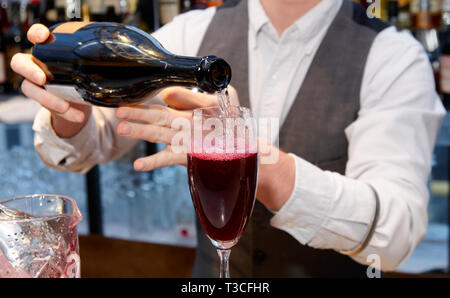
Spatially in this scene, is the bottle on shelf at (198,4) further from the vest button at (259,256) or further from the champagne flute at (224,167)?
the champagne flute at (224,167)

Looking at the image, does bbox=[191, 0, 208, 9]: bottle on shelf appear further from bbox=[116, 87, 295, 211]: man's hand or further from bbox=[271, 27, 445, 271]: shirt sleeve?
bbox=[116, 87, 295, 211]: man's hand

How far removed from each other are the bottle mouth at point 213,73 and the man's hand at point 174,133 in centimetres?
9

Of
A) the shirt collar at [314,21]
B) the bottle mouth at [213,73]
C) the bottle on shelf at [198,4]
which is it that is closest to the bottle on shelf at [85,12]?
the bottle on shelf at [198,4]

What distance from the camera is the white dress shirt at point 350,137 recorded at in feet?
2.77

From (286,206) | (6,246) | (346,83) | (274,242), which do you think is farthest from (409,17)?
(6,246)

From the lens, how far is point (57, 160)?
3.43 feet

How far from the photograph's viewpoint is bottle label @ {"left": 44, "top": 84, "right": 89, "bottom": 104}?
2.32 ft

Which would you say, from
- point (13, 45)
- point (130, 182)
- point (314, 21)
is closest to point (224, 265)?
point (314, 21)

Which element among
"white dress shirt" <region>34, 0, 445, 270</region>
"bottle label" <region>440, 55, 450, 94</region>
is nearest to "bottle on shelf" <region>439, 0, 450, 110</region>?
"bottle label" <region>440, 55, 450, 94</region>

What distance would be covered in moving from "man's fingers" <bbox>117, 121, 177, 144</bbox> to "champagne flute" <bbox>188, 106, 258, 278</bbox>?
0.05 meters

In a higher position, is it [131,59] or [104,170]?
[131,59]
